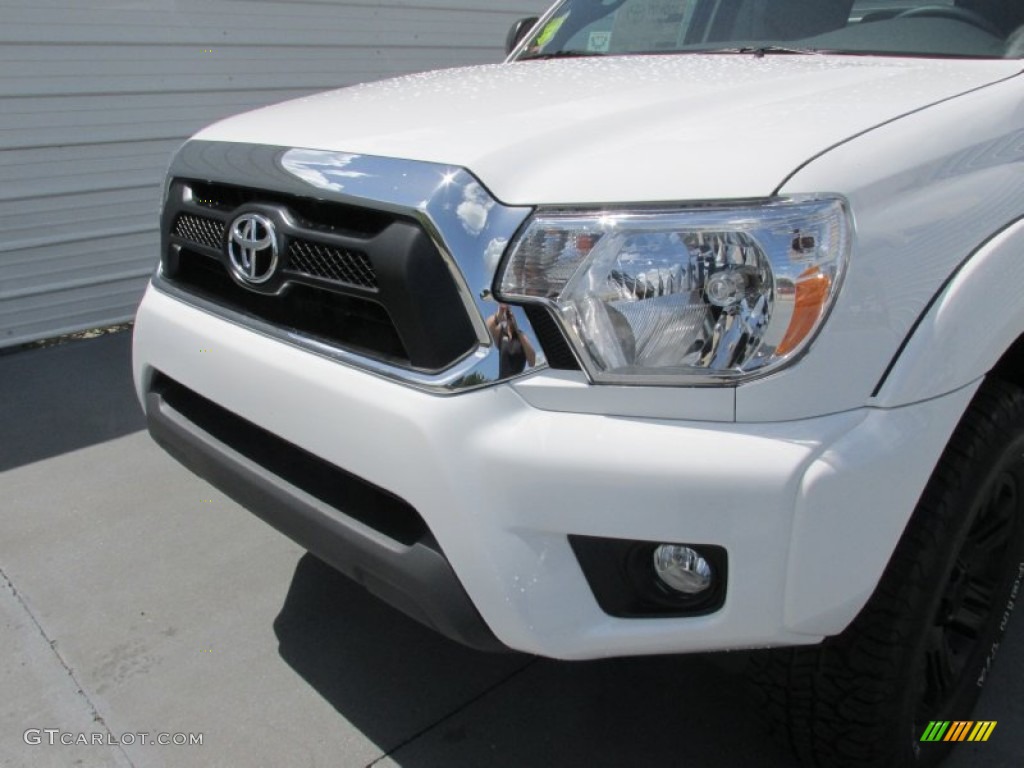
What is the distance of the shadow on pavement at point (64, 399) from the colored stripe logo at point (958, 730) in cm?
330

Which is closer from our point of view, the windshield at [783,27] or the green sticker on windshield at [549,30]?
→ the windshield at [783,27]

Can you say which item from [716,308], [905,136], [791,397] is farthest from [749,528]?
[905,136]

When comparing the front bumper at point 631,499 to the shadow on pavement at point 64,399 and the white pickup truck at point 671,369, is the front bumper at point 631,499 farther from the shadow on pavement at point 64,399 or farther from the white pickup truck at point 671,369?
the shadow on pavement at point 64,399

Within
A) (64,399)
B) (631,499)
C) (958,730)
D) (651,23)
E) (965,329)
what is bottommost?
(64,399)

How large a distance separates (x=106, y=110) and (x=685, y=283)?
16.3ft

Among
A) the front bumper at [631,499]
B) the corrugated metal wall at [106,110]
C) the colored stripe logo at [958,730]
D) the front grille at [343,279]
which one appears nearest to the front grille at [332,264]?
the front grille at [343,279]

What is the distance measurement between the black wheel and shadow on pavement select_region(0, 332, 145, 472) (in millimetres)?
3150

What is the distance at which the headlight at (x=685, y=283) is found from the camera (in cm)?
143

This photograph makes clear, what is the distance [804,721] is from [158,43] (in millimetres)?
5355

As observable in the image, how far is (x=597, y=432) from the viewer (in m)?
1.48

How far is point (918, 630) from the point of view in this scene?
1.66 meters

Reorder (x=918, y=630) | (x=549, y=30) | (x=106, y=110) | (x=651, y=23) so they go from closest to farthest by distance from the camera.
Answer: (x=918, y=630)
(x=651, y=23)
(x=549, y=30)
(x=106, y=110)

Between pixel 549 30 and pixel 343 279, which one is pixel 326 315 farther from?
pixel 549 30

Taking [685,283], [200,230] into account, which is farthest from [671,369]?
[200,230]
